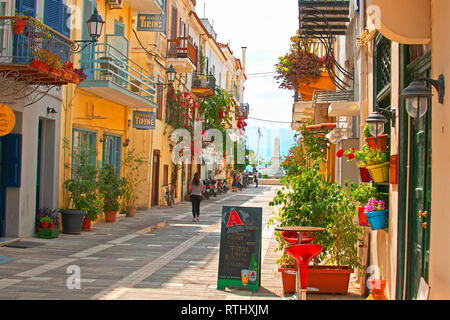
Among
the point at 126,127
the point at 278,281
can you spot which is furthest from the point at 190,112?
the point at 278,281

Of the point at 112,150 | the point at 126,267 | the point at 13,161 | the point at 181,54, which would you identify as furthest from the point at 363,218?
the point at 181,54

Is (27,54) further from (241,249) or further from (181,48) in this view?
(181,48)

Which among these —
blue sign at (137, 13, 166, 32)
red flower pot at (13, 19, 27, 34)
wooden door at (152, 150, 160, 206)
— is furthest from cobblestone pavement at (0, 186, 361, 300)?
wooden door at (152, 150, 160, 206)

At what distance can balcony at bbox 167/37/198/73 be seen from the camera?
80.5 ft

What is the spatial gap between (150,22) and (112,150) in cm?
493

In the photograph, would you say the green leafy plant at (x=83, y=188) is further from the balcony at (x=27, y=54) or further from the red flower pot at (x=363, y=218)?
the red flower pot at (x=363, y=218)

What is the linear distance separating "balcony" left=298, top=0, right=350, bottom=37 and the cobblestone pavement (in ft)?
15.8

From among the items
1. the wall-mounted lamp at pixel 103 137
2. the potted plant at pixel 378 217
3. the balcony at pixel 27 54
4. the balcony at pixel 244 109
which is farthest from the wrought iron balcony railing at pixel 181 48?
the balcony at pixel 244 109

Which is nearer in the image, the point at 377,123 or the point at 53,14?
the point at 377,123

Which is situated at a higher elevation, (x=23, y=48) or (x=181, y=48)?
(x=181, y=48)

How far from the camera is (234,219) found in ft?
26.0

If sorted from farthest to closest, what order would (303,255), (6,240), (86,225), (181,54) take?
(181,54) → (86,225) → (6,240) → (303,255)

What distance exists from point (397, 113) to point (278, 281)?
11.7 ft

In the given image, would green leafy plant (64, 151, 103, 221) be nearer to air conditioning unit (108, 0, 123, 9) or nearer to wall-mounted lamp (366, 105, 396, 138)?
air conditioning unit (108, 0, 123, 9)
